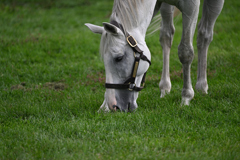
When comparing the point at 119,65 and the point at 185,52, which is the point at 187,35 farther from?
the point at 119,65

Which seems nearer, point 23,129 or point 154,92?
point 23,129

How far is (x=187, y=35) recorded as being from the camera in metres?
4.12

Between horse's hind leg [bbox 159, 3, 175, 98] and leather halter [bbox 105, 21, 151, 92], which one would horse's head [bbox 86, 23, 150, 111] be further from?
horse's hind leg [bbox 159, 3, 175, 98]

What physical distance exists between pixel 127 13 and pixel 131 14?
6 cm

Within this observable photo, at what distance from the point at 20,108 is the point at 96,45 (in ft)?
13.8

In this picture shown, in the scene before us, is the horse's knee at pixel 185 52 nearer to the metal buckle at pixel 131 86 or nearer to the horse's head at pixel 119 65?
the horse's head at pixel 119 65

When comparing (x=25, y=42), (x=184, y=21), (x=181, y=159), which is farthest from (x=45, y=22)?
(x=181, y=159)

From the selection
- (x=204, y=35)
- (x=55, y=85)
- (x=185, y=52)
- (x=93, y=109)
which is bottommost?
(x=55, y=85)

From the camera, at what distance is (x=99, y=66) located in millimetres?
6586

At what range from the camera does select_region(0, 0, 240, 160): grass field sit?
2805 millimetres

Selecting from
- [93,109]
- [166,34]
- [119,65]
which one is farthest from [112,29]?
[166,34]

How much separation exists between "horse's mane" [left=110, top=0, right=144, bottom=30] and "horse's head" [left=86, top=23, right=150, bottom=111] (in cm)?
13

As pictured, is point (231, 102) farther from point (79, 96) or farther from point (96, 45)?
point (96, 45)

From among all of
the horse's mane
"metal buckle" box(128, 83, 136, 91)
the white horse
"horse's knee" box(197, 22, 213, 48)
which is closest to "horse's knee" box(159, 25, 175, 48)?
"horse's knee" box(197, 22, 213, 48)
